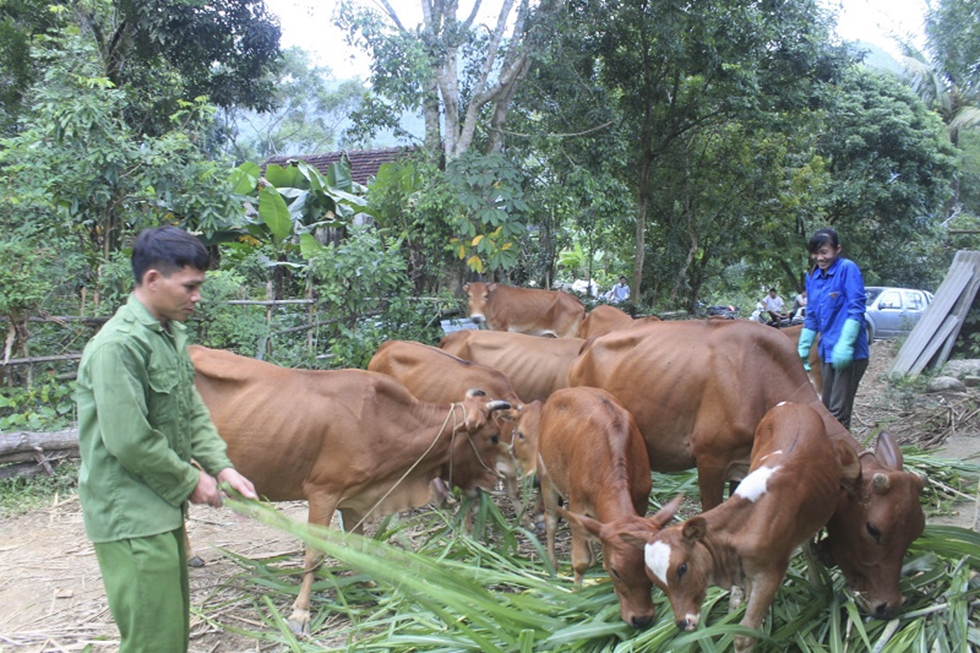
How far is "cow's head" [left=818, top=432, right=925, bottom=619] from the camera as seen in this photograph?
3537 mm

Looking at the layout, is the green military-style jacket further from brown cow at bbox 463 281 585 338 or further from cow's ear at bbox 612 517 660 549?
brown cow at bbox 463 281 585 338

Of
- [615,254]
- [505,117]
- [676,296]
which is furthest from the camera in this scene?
[615,254]

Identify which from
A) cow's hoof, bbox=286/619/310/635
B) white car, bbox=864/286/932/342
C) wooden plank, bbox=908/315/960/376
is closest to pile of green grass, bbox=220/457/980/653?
cow's hoof, bbox=286/619/310/635

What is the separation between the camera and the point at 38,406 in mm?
7168

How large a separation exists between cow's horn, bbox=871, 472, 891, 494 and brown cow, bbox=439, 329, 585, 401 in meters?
3.82

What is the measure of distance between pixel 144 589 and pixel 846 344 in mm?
4875

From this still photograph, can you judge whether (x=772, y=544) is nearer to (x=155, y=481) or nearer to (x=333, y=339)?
(x=155, y=481)

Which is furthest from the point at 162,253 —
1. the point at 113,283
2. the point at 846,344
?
the point at 113,283

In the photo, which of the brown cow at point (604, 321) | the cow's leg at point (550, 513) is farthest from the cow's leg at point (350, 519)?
the brown cow at point (604, 321)

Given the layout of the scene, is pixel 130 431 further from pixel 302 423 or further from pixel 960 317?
pixel 960 317

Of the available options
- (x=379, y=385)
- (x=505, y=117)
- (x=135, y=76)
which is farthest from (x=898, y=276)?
(x=379, y=385)

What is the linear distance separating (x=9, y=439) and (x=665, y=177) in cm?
1504

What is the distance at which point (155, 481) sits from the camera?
2.68 meters

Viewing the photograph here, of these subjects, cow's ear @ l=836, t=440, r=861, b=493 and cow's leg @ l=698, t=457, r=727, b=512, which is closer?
cow's ear @ l=836, t=440, r=861, b=493
